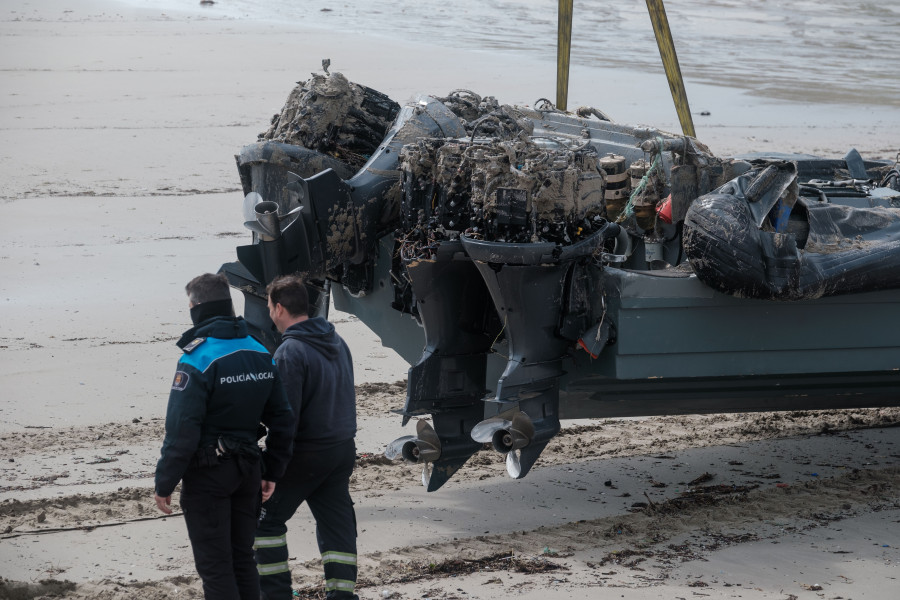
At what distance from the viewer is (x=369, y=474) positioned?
6.35m

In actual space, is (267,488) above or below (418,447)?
above

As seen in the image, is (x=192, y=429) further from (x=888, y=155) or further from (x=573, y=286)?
(x=888, y=155)

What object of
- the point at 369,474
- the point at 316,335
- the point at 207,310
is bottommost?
the point at 369,474

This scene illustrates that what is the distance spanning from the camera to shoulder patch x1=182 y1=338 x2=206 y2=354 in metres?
4.12

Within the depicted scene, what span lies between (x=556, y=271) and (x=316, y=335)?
119 centimetres

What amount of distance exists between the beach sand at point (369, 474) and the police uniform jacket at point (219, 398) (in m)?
0.94

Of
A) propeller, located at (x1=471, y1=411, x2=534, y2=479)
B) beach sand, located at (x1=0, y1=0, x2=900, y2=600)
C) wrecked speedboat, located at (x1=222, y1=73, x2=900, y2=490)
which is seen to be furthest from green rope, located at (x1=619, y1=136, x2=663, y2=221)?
propeller, located at (x1=471, y1=411, x2=534, y2=479)

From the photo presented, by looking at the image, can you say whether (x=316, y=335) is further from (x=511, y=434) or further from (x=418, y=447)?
(x=418, y=447)

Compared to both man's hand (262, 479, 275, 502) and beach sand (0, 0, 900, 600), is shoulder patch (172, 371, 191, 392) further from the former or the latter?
beach sand (0, 0, 900, 600)

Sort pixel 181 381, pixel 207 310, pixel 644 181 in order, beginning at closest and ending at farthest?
pixel 181 381
pixel 207 310
pixel 644 181

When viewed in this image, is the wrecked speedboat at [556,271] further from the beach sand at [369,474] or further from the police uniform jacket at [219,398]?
the police uniform jacket at [219,398]

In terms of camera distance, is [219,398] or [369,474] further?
[369,474]

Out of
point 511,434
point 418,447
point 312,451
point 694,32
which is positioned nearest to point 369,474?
point 418,447

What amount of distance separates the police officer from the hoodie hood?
0.84 feet
